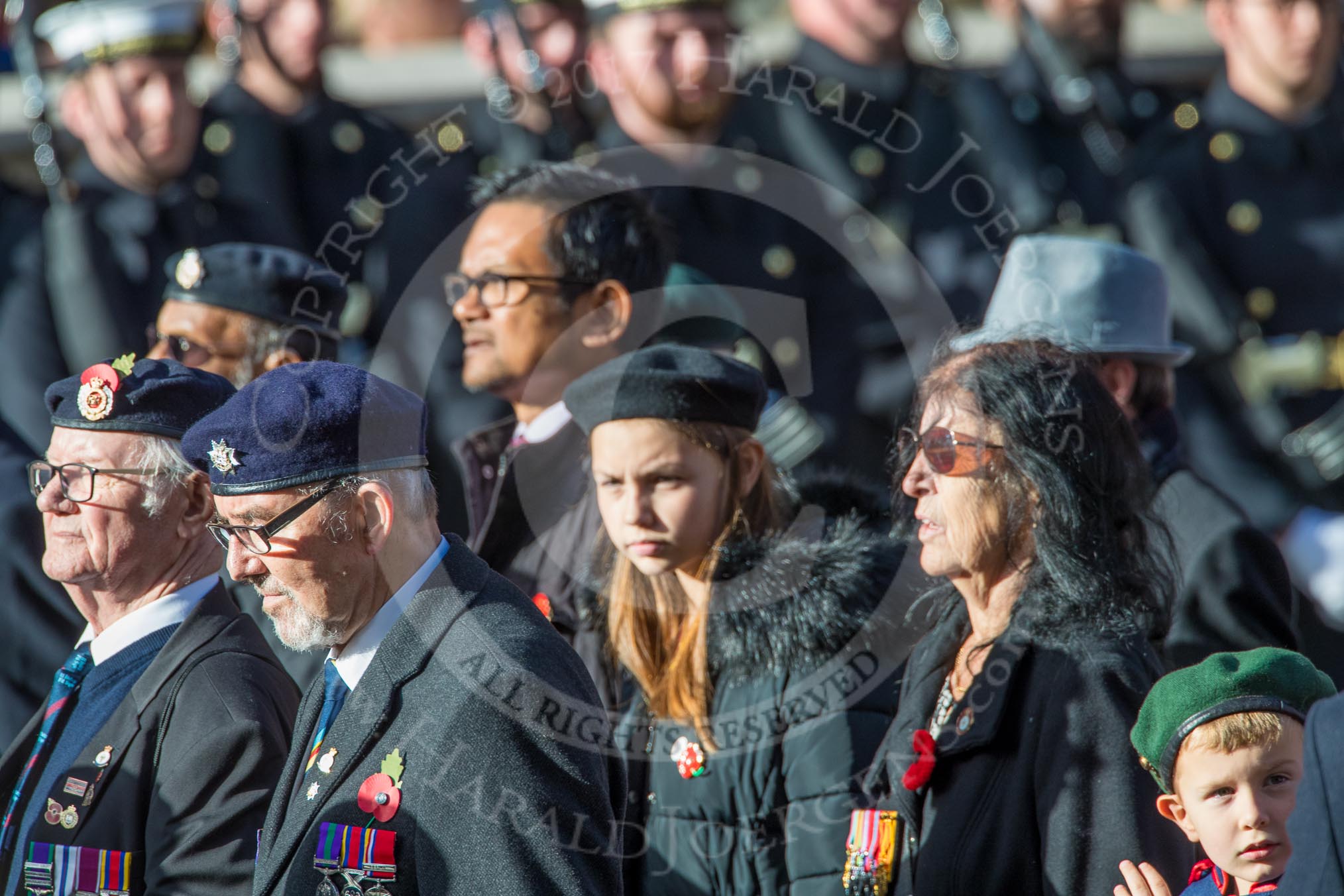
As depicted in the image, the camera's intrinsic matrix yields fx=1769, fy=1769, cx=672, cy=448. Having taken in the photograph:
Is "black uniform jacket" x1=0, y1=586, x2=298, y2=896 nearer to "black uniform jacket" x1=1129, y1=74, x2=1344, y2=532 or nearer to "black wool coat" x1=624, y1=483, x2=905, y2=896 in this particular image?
"black wool coat" x1=624, y1=483, x2=905, y2=896

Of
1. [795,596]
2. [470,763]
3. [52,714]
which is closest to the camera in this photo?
[470,763]

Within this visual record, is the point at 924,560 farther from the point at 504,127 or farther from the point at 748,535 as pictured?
the point at 504,127

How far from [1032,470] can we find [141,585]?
5.23 feet

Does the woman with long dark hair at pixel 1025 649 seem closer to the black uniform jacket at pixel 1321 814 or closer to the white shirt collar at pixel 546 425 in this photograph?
the black uniform jacket at pixel 1321 814

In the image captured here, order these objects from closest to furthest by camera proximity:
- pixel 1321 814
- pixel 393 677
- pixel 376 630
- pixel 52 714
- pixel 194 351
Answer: pixel 1321 814, pixel 393 677, pixel 376 630, pixel 52 714, pixel 194 351

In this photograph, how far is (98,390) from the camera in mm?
3219

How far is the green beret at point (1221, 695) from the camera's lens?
2.47 metres

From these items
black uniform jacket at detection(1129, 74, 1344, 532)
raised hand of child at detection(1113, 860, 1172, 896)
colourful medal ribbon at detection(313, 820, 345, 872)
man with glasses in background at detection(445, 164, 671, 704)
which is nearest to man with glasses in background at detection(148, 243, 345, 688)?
man with glasses in background at detection(445, 164, 671, 704)

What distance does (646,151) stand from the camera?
549 centimetres

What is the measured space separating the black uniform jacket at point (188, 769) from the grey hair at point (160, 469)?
269mm

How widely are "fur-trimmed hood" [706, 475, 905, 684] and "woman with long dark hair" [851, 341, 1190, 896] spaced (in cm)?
18

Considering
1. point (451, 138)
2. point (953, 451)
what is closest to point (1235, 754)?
point (953, 451)

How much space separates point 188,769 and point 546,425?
147 centimetres

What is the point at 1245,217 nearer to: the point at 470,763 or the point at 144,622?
the point at 144,622
